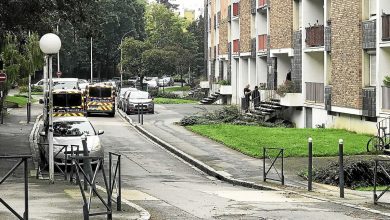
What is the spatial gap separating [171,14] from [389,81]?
70905 mm

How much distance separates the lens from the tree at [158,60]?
7962 cm

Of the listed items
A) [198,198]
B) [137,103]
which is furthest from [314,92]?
[198,198]

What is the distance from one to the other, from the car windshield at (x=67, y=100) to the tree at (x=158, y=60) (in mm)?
38845

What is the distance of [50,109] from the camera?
18.2 metres

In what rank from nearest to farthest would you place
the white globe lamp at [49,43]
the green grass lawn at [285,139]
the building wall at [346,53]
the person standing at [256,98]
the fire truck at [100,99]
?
1. the white globe lamp at [49,43]
2. the green grass lawn at [285,139]
3. the building wall at [346,53]
4. the person standing at [256,98]
5. the fire truck at [100,99]

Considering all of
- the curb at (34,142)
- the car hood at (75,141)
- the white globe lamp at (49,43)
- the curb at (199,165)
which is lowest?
the curb at (199,165)

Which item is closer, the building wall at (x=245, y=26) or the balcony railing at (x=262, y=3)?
the balcony railing at (x=262, y=3)

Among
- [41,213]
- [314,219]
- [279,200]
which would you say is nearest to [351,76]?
[279,200]

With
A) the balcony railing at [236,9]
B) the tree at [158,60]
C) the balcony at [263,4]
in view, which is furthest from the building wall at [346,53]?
the tree at [158,60]

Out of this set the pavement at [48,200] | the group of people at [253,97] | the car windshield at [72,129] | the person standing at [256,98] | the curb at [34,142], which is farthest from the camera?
the group of people at [253,97]

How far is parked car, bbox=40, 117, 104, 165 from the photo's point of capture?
21.8 metres

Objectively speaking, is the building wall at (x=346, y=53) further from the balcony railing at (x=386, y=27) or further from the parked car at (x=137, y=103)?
the parked car at (x=137, y=103)

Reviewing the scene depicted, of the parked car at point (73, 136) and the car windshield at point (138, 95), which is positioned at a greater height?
the car windshield at point (138, 95)

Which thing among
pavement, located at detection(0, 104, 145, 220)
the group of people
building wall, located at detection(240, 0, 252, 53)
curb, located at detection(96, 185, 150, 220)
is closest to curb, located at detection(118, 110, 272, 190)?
pavement, located at detection(0, 104, 145, 220)
